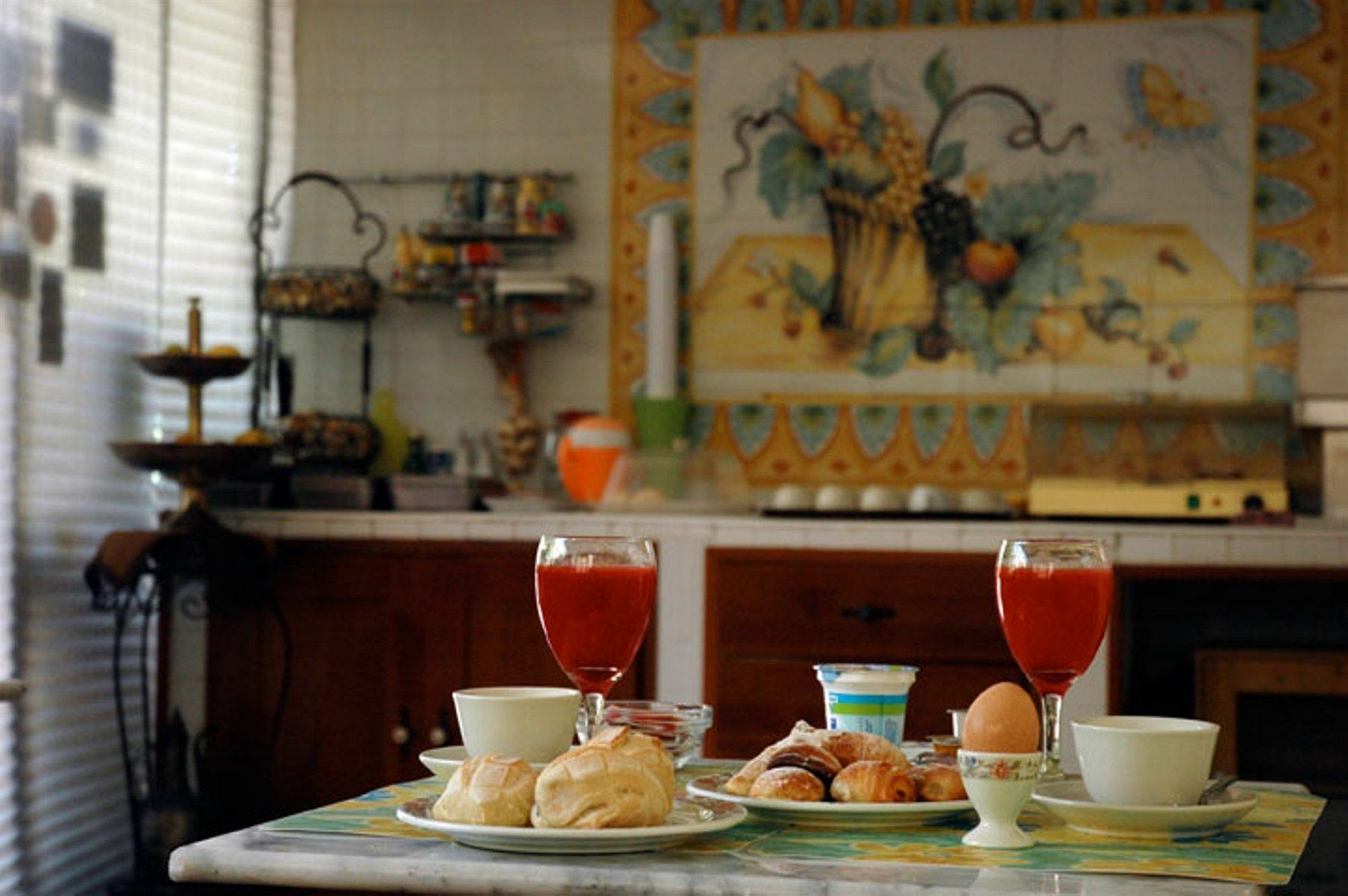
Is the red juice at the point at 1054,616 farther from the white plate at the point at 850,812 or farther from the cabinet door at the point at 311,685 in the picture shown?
the cabinet door at the point at 311,685

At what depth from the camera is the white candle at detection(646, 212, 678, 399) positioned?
4754 mm

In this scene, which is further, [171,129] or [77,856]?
[171,129]

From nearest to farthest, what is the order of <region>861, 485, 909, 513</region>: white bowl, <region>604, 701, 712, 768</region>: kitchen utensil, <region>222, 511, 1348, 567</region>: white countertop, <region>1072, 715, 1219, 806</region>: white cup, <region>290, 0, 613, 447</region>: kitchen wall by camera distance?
<region>1072, 715, 1219, 806</region>: white cup → <region>604, 701, 712, 768</region>: kitchen utensil → <region>222, 511, 1348, 567</region>: white countertop → <region>861, 485, 909, 513</region>: white bowl → <region>290, 0, 613, 447</region>: kitchen wall

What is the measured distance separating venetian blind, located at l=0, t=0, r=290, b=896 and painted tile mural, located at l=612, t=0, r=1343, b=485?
1.00 metres

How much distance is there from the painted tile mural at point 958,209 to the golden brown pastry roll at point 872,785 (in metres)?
3.29

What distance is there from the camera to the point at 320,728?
171 inches

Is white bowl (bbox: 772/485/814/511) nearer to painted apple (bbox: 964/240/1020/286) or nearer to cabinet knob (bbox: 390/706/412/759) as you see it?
painted apple (bbox: 964/240/1020/286)

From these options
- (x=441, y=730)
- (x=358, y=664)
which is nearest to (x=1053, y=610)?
(x=441, y=730)

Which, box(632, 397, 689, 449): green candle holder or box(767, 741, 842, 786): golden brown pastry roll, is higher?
box(632, 397, 689, 449): green candle holder

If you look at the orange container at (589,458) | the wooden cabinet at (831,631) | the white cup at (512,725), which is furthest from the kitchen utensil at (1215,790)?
the orange container at (589,458)

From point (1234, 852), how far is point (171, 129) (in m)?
A: 3.72

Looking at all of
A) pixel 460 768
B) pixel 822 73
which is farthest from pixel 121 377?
pixel 460 768

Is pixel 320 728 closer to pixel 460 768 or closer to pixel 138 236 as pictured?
pixel 138 236

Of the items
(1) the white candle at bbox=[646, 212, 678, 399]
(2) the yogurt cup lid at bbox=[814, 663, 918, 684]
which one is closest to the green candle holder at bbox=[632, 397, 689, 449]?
(1) the white candle at bbox=[646, 212, 678, 399]
